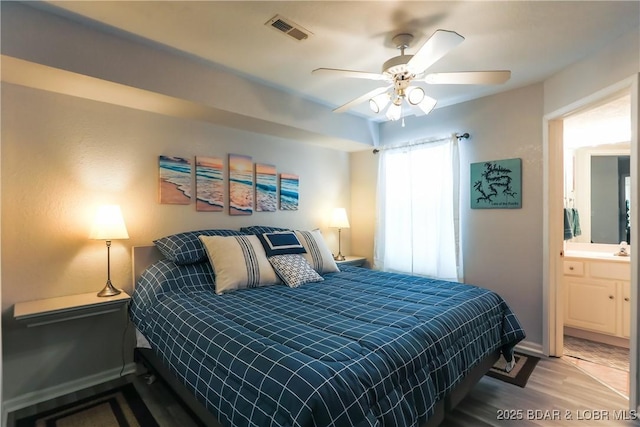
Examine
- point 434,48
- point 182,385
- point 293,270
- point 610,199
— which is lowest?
point 182,385

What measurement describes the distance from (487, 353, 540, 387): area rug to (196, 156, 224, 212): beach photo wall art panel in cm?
276

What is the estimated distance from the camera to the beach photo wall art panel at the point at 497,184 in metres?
3.00

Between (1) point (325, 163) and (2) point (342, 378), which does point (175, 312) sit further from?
(1) point (325, 163)

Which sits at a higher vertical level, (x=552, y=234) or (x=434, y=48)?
(x=434, y=48)

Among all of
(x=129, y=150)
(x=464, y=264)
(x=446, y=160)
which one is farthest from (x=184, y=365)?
(x=446, y=160)

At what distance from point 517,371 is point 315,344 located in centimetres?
210

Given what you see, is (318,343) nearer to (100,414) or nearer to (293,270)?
(293,270)

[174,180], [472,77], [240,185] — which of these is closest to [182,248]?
[174,180]

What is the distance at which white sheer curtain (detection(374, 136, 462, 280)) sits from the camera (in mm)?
3414

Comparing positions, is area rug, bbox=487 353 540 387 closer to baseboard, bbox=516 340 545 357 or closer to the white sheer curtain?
baseboard, bbox=516 340 545 357

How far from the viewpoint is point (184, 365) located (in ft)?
5.21

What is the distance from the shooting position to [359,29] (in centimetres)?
203

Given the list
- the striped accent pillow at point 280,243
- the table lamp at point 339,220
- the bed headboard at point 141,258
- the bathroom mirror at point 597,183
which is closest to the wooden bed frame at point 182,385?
the bed headboard at point 141,258

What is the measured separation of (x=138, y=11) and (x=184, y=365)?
1984 millimetres
